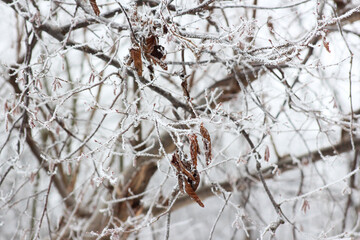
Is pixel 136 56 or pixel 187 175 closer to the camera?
pixel 187 175

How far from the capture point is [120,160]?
4848 mm

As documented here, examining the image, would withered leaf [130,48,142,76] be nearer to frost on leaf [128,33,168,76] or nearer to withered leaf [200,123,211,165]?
frost on leaf [128,33,168,76]

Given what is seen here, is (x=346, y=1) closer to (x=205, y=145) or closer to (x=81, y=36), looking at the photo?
(x=205, y=145)

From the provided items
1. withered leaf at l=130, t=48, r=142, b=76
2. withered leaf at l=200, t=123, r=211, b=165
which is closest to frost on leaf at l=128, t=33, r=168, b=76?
withered leaf at l=130, t=48, r=142, b=76

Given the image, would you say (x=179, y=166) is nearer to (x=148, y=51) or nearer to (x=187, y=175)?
(x=187, y=175)

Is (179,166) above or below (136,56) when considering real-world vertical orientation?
below

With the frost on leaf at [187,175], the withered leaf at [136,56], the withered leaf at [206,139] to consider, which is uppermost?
the withered leaf at [136,56]

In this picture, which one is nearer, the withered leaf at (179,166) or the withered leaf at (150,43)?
the withered leaf at (179,166)

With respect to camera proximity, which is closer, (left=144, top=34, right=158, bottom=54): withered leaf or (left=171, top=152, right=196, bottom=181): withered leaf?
(left=171, top=152, right=196, bottom=181): withered leaf

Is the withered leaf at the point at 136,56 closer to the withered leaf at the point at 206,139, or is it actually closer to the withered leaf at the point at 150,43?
the withered leaf at the point at 150,43

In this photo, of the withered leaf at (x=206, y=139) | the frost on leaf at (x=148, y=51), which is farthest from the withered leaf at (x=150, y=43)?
the withered leaf at (x=206, y=139)

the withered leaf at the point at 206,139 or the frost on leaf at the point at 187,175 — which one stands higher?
the withered leaf at the point at 206,139

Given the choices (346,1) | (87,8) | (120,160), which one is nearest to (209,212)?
(120,160)

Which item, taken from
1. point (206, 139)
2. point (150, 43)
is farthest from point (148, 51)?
point (206, 139)
